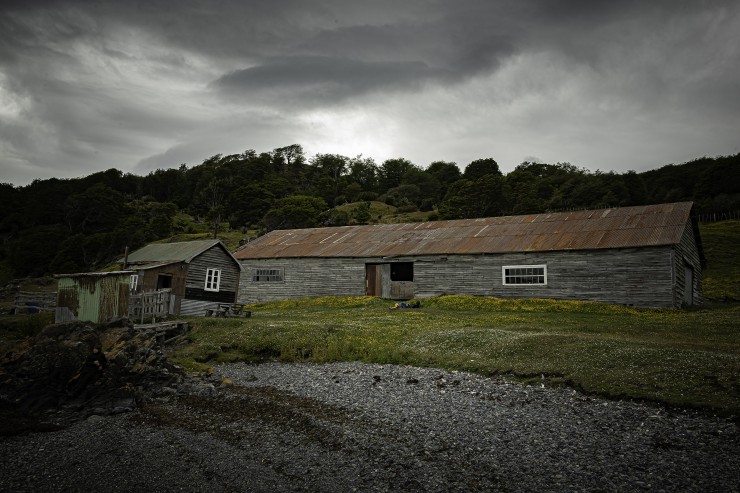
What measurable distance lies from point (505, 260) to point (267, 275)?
20.5m

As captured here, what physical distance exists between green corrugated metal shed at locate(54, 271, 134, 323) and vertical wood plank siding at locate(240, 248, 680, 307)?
16620 millimetres

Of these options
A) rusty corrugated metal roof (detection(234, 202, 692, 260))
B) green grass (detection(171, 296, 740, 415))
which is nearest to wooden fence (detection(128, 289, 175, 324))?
green grass (detection(171, 296, 740, 415))

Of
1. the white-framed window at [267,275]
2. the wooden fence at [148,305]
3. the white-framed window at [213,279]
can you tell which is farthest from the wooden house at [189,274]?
the white-framed window at [267,275]

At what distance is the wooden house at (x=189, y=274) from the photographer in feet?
98.5

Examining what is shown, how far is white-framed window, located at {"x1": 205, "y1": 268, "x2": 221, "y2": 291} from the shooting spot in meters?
33.3

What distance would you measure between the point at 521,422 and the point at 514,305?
67.3ft

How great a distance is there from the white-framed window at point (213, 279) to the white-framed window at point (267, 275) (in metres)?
7.87

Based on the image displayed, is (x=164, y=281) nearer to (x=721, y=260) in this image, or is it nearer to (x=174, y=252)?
(x=174, y=252)

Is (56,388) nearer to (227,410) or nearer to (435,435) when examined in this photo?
(227,410)

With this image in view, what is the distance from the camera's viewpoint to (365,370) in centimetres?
1686

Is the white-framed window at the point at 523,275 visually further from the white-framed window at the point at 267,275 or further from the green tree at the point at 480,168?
the green tree at the point at 480,168

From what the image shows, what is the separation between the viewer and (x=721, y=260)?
52.7m

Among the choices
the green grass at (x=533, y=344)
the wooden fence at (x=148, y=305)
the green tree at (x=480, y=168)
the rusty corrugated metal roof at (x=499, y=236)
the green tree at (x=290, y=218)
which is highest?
the green tree at (x=480, y=168)

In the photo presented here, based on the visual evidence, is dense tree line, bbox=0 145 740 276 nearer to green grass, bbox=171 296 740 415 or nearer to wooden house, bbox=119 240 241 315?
wooden house, bbox=119 240 241 315
